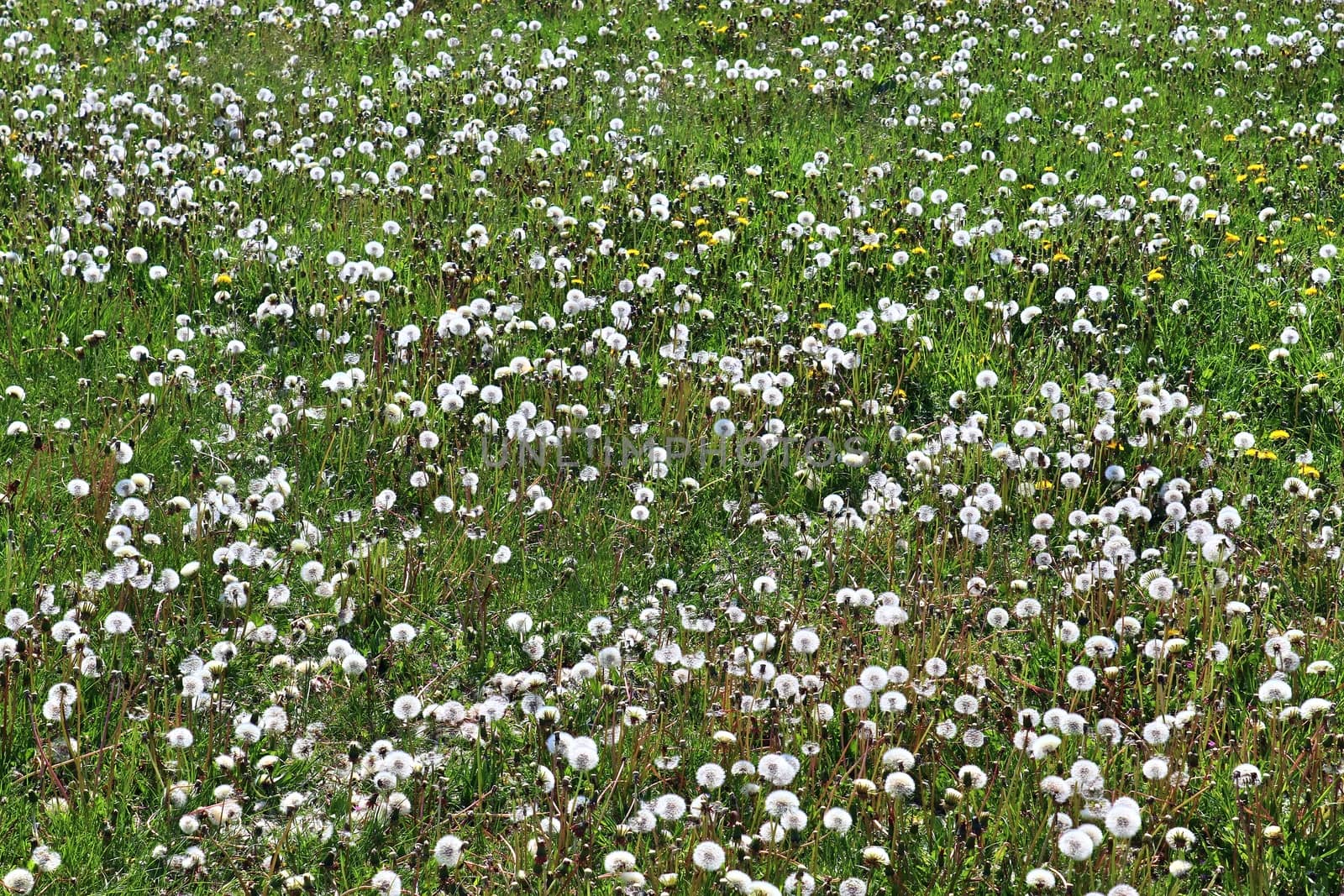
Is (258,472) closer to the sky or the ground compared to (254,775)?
closer to the sky

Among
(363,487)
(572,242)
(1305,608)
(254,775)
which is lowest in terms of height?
(1305,608)

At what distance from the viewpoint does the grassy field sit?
126 inches

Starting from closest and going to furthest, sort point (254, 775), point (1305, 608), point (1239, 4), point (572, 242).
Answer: point (254, 775) < point (1305, 608) < point (572, 242) < point (1239, 4)

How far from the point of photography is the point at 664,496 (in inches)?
190

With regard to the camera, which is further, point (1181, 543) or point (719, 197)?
point (719, 197)

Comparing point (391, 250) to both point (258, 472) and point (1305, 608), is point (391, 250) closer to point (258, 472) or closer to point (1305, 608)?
point (258, 472)

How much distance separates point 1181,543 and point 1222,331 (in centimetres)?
186

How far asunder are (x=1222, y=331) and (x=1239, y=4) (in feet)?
23.5

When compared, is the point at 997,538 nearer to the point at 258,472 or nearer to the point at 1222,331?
the point at 1222,331

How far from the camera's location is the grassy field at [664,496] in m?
3.19

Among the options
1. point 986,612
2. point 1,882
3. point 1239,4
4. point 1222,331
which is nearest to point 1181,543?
point 986,612

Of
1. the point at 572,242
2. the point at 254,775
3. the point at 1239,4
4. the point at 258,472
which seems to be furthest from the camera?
the point at 1239,4

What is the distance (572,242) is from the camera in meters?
6.52

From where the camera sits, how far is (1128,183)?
25.0 ft
